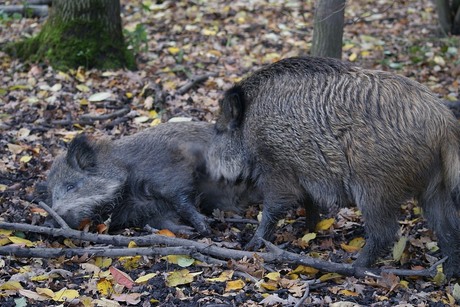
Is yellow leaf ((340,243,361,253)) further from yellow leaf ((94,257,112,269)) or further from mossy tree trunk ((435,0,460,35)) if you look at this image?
mossy tree trunk ((435,0,460,35))

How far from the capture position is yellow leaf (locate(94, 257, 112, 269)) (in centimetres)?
537

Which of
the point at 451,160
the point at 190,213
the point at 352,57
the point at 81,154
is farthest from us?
the point at 352,57

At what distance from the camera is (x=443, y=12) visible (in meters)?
10.4

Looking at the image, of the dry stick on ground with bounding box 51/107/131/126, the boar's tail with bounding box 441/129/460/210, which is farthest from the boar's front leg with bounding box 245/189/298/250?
the dry stick on ground with bounding box 51/107/131/126

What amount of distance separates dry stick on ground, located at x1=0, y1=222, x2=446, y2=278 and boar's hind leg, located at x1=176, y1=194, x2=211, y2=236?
0.64 metres

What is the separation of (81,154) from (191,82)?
2.55m

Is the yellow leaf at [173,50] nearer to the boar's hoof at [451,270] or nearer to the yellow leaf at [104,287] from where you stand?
the yellow leaf at [104,287]

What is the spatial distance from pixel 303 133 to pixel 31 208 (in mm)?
2443

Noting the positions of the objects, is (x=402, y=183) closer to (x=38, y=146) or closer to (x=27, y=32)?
(x=38, y=146)

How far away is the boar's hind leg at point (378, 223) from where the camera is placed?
5.12 metres

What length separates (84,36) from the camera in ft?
29.7

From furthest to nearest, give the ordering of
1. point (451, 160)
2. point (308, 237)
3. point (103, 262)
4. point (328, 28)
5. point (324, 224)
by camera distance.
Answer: point (328, 28) → point (324, 224) → point (308, 237) → point (103, 262) → point (451, 160)

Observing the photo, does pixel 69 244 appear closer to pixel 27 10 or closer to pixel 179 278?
pixel 179 278

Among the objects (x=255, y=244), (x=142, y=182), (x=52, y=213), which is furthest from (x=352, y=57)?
(x=52, y=213)
